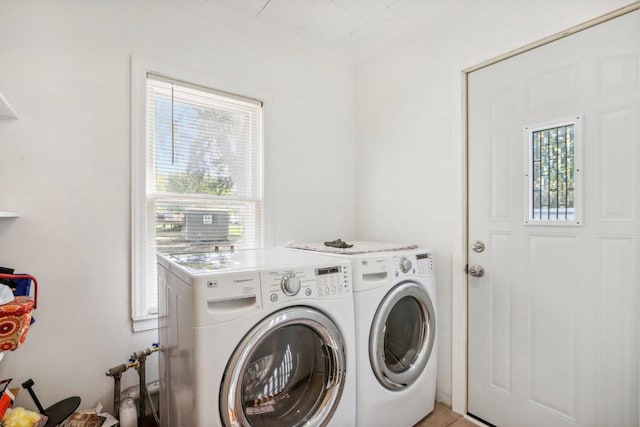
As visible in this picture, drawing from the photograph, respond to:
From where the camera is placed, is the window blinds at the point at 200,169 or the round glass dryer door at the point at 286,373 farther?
the window blinds at the point at 200,169

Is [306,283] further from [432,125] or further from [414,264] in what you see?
[432,125]

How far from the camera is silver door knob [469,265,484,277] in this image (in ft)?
6.20

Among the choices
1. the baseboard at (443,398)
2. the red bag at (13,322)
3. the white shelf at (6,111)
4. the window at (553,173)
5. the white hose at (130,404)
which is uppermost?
the white shelf at (6,111)

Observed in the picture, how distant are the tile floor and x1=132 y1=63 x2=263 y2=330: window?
1.51 metres

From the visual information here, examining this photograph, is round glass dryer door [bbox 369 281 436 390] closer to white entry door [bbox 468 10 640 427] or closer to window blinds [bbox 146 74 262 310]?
white entry door [bbox 468 10 640 427]

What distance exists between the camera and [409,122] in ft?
7.55

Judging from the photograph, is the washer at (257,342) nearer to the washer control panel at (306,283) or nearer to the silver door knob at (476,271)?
the washer control panel at (306,283)

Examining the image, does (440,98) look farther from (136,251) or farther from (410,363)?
(136,251)

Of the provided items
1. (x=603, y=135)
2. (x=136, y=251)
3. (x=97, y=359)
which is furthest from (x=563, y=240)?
(x=97, y=359)

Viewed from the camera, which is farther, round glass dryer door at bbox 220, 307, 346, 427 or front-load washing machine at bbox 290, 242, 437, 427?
front-load washing machine at bbox 290, 242, 437, 427

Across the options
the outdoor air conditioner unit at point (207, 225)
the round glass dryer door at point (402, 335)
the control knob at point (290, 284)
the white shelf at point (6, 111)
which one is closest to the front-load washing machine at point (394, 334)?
the round glass dryer door at point (402, 335)

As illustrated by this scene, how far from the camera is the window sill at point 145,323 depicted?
1.76m

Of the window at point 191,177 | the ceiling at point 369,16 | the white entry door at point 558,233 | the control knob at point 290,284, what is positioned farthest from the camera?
the window at point 191,177

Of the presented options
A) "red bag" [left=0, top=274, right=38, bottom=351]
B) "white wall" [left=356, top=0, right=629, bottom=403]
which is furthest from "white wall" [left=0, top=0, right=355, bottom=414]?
"white wall" [left=356, top=0, right=629, bottom=403]
